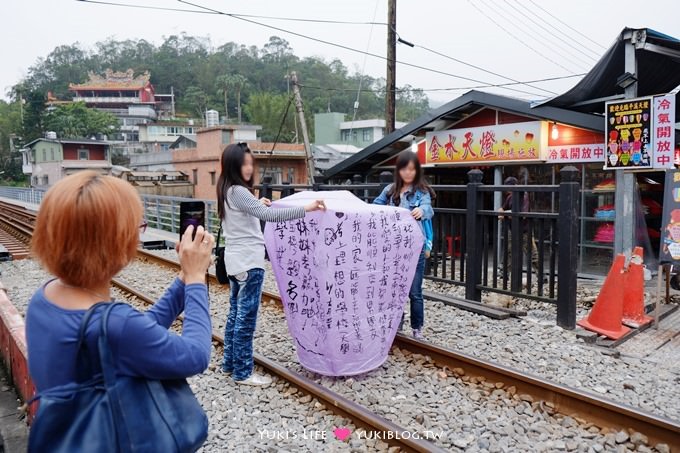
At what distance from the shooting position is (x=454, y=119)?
11.5 meters

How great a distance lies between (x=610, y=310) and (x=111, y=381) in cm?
545

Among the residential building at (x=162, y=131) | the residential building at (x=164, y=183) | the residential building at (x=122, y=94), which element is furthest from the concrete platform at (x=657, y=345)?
the residential building at (x=122, y=94)

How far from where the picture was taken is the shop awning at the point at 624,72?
743 centimetres

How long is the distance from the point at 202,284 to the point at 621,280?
5198 millimetres

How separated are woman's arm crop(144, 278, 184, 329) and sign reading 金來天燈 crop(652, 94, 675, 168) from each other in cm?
684

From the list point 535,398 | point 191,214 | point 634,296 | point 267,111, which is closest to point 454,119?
point 634,296

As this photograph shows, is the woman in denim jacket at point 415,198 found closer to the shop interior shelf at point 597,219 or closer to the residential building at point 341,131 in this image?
the shop interior shelf at point 597,219

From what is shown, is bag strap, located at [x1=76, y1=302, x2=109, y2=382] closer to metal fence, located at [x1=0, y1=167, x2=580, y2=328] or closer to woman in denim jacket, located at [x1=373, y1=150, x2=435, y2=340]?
woman in denim jacket, located at [x1=373, y1=150, x2=435, y2=340]

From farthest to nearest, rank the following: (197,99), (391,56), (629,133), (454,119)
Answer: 1. (197,99)
2. (391,56)
3. (454,119)
4. (629,133)

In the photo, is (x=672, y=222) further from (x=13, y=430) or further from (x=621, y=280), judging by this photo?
(x=13, y=430)

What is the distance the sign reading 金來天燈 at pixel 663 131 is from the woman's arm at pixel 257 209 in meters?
5.27

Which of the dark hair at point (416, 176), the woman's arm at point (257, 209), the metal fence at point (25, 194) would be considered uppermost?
the dark hair at point (416, 176)

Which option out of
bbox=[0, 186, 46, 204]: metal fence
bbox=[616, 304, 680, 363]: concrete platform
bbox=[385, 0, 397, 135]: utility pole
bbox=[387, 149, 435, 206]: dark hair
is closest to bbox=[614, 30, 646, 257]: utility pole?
bbox=[616, 304, 680, 363]: concrete platform

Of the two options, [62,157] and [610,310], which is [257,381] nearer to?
[610,310]
